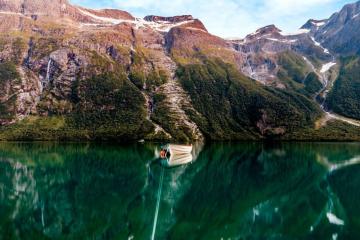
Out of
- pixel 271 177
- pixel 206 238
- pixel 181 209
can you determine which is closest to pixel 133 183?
pixel 181 209

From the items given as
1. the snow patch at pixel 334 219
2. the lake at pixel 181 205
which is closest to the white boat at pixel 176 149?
the lake at pixel 181 205

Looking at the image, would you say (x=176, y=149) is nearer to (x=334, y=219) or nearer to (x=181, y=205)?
(x=181, y=205)

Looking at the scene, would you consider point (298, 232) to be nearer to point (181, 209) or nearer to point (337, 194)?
point (181, 209)

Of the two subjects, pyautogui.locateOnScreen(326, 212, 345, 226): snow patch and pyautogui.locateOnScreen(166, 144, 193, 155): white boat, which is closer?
pyautogui.locateOnScreen(326, 212, 345, 226): snow patch

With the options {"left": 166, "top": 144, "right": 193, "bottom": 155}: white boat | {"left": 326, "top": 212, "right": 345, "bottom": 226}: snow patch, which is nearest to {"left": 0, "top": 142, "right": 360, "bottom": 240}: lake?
{"left": 326, "top": 212, "right": 345, "bottom": 226}: snow patch

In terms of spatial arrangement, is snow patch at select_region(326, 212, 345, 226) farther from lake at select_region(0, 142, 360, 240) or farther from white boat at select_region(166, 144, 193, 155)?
white boat at select_region(166, 144, 193, 155)

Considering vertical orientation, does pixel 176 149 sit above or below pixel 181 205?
below

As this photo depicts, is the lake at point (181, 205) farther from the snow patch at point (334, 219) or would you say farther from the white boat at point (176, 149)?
the white boat at point (176, 149)

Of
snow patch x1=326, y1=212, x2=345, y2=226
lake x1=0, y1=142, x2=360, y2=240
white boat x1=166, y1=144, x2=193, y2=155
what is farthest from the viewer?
white boat x1=166, y1=144, x2=193, y2=155

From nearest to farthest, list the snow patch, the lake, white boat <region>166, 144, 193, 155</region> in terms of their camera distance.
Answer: the lake
the snow patch
white boat <region>166, 144, 193, 155</region>

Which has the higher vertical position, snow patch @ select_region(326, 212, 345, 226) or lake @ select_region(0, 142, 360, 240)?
snow patch @ select_region(326, 212, 345, 226)

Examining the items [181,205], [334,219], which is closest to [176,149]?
[181,205]
